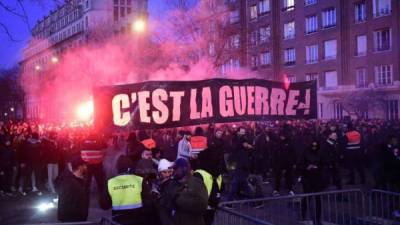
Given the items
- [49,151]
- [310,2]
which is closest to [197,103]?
[49,151]

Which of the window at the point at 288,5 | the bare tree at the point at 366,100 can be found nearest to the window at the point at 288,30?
the window at the point at 288,5

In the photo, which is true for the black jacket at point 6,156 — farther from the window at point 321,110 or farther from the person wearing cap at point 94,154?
the window at point 321,110

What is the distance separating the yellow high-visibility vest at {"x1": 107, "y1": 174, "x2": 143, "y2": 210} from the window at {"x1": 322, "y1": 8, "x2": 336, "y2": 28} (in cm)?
4154

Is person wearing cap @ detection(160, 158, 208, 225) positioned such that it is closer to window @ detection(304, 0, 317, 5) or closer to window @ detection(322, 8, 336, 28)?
window @ detection(322, 8, 336, 28)

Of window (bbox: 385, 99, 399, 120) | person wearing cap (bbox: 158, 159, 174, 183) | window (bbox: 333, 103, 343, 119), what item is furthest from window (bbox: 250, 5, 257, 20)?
person wearing cap (bbox: 158, 159, 174, 183)

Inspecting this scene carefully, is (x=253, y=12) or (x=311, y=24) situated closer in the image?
(x=311, y=24)

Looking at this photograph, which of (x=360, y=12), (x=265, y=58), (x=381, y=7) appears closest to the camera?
(x=381, y=7)

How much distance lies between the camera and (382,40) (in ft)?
133

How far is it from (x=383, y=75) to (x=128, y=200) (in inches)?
1529

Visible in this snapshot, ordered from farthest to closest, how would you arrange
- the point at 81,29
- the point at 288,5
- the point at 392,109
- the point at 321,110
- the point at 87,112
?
the point at 81,29
the point at 288,5
the point at 321,110
the point at 392,109
the point at 87,112

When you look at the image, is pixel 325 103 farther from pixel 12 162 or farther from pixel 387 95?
pixel 12 162

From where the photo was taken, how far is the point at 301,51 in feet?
159

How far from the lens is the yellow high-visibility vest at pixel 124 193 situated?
19.1ft

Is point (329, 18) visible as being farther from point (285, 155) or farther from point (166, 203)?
point (166, 203)
